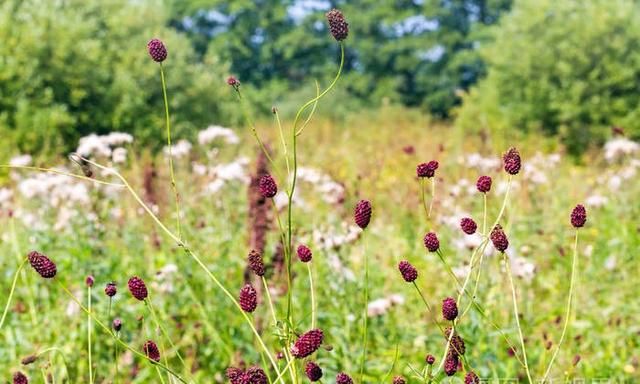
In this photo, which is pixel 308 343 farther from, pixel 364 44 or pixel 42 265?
pixel 364 44

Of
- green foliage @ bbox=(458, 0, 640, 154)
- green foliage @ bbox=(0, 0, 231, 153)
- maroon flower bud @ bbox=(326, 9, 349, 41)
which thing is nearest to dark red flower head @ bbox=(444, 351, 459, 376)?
maroon flower bud @ bbox=(326, 9, 349, 41)

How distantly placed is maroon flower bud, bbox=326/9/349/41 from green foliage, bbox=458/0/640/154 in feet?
44.2

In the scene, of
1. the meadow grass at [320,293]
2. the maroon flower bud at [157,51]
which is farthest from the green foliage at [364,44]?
the maroon flower bud at [157,51]

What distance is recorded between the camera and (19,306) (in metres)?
2.89

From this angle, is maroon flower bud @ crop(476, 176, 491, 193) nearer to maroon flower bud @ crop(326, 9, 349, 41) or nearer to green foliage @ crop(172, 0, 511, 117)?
maroon flower bud @ crop(326, 9, 349, 41)

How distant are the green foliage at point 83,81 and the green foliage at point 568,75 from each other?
5.30m

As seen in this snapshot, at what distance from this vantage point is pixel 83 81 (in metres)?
12.1

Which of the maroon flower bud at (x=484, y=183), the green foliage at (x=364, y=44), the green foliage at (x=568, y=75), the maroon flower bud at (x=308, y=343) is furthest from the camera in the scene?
the green foliage at (x=364, y=44)

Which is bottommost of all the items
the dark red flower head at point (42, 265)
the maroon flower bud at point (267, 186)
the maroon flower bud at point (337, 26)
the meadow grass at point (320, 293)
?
the meadow grass at point (320, 293)

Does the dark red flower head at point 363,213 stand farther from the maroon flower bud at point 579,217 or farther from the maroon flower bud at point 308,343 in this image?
the maroon flower bud at point 579,217

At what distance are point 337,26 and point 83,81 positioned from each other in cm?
1156

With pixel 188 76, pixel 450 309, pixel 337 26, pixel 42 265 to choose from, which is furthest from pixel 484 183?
pixel 188 76

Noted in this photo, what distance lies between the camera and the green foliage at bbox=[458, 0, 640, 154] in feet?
48.4

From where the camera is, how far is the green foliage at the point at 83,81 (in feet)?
36.2
